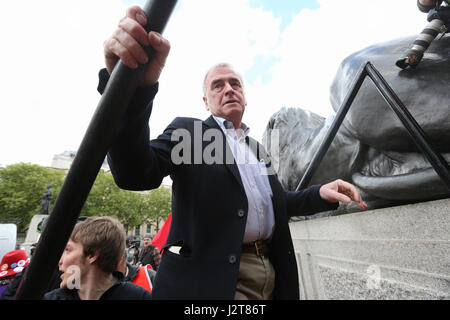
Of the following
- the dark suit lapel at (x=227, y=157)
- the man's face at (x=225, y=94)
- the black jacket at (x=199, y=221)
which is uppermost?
the man's face at (x=225, y=94)

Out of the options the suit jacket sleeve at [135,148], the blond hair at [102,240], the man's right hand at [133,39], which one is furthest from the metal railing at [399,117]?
the blond hair at [102,240]

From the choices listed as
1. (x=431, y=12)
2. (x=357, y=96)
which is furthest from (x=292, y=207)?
(x=431, y=12)

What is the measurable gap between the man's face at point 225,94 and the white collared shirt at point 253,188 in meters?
0.13

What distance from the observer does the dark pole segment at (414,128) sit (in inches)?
64.3

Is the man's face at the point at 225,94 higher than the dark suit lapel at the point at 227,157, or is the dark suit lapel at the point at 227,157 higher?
the man's face at the point at 225,94

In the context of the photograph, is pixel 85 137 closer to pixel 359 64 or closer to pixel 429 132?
pixel 429 132

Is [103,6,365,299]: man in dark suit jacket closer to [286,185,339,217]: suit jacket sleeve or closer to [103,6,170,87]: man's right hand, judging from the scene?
[286,185,339,217]: suit jacket sleeve

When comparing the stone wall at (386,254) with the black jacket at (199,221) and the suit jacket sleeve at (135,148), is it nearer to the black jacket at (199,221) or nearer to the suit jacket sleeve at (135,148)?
the black jacket at (199,221)

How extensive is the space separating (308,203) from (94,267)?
158 cm

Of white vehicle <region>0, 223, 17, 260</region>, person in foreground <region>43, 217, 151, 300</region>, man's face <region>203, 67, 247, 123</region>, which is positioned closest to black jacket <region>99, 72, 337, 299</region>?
man's face <region>203, 67, 247, 123</region>

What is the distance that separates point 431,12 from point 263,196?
1.95 metres

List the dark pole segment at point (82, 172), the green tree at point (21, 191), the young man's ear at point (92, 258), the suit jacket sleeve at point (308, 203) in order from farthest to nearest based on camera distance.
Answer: the green tree at point (21, 191), the young man's ear at point (92, 258), the suit jacket sleeve at point (308, 203), the dark pole segment at point (82, 172)

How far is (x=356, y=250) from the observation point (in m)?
2.29
